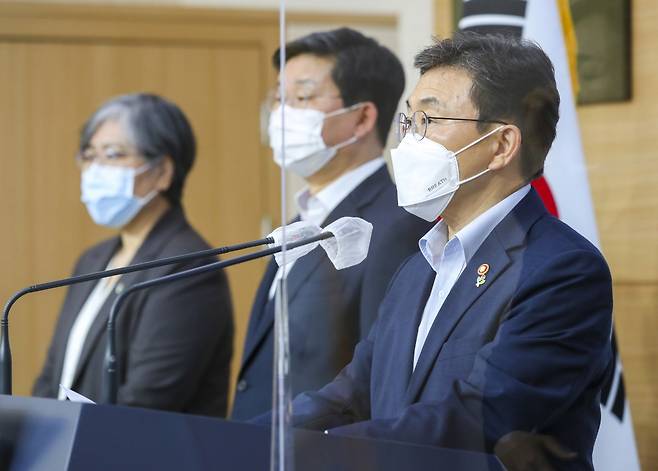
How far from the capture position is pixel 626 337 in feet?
4.87

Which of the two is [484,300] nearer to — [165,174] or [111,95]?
[165,174]

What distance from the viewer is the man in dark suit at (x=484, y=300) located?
116 centimetres

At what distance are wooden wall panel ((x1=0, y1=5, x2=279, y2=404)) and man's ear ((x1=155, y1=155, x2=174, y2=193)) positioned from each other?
3.63ft

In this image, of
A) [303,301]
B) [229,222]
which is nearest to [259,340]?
[303,301]

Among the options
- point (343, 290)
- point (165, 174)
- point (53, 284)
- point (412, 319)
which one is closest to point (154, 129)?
point (165, 174)

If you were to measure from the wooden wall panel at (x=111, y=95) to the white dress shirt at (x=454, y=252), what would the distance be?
8.30 feet

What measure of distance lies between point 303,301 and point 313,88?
1.93 feet

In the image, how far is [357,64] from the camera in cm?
176

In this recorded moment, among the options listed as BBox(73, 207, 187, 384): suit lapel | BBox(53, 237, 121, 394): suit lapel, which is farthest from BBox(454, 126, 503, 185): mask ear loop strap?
BBox(53, 237, 121, 394): suit lapel

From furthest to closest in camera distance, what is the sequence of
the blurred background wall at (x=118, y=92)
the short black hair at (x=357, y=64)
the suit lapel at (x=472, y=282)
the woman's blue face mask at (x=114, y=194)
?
the blurred background wall at (x=118, y=92)
the woman's blue face mask at (x=114, y=194)
the short black hair at (x=357, y=64)
the suit lapel at (x=472, y=282)

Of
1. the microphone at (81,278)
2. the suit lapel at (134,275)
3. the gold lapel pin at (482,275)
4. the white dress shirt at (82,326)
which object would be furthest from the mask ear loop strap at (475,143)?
the white dress shirt at (82,326)

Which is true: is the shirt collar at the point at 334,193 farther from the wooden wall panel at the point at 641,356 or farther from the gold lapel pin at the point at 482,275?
the wooden wall panel at the point at 641,356

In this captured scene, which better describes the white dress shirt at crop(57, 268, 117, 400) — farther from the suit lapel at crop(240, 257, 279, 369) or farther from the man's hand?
the man's hand

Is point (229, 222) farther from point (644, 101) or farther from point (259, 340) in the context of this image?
point (644, 101)
